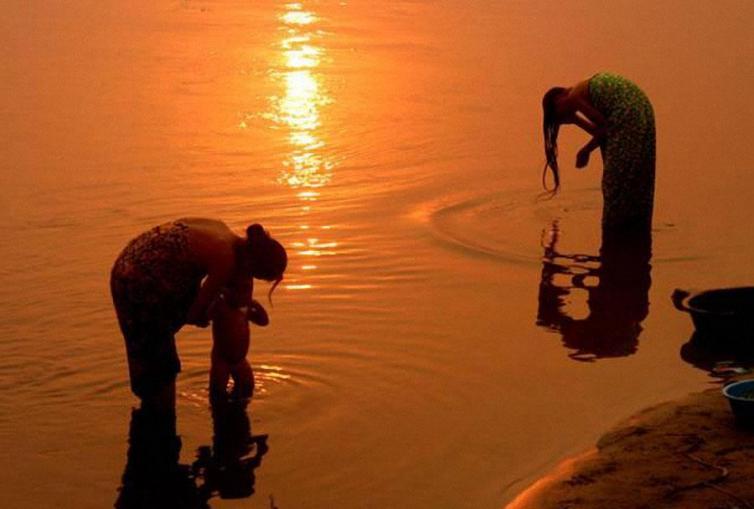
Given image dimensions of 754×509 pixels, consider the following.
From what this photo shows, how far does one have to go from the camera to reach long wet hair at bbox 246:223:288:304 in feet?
23.4

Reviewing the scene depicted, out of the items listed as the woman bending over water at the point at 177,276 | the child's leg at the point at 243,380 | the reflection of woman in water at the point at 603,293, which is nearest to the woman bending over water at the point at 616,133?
the reflection of woman in water at the point at 603,293

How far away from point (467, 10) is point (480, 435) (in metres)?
18.8

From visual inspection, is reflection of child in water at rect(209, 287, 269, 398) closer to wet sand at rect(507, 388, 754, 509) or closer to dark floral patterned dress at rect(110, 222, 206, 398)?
dark floral patterned dress at rect(110, 222, 206, 398)

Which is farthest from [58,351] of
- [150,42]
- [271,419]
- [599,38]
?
Answer: [599,38]

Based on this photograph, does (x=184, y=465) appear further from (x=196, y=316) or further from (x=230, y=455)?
(x=196, y=316)

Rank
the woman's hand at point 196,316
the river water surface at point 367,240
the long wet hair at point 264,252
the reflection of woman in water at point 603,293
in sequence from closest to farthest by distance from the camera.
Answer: the long wet hair at point 264,252, the woman's hand at point 196,316, the river water surface at point 367,240, the reflection of woman in water at point 603,293

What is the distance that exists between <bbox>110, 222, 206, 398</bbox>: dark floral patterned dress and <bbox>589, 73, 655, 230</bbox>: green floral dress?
4748mm

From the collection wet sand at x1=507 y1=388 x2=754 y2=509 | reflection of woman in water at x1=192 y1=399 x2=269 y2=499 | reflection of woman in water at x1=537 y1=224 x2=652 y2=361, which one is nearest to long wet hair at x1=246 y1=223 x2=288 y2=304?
reflection of woman in water at x1=192 y1=399 x2=269 y2=499

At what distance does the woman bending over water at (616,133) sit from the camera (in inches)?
440

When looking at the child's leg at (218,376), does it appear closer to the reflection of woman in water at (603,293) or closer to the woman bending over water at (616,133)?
the reflection of woman in water at (603,293)

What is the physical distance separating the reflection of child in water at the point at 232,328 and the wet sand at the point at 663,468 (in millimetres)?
1768

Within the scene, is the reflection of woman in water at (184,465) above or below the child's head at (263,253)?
below

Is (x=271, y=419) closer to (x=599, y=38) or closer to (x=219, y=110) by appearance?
(x=219, y=110)

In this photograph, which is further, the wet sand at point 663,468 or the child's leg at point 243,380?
the child's leg at point 243,380
